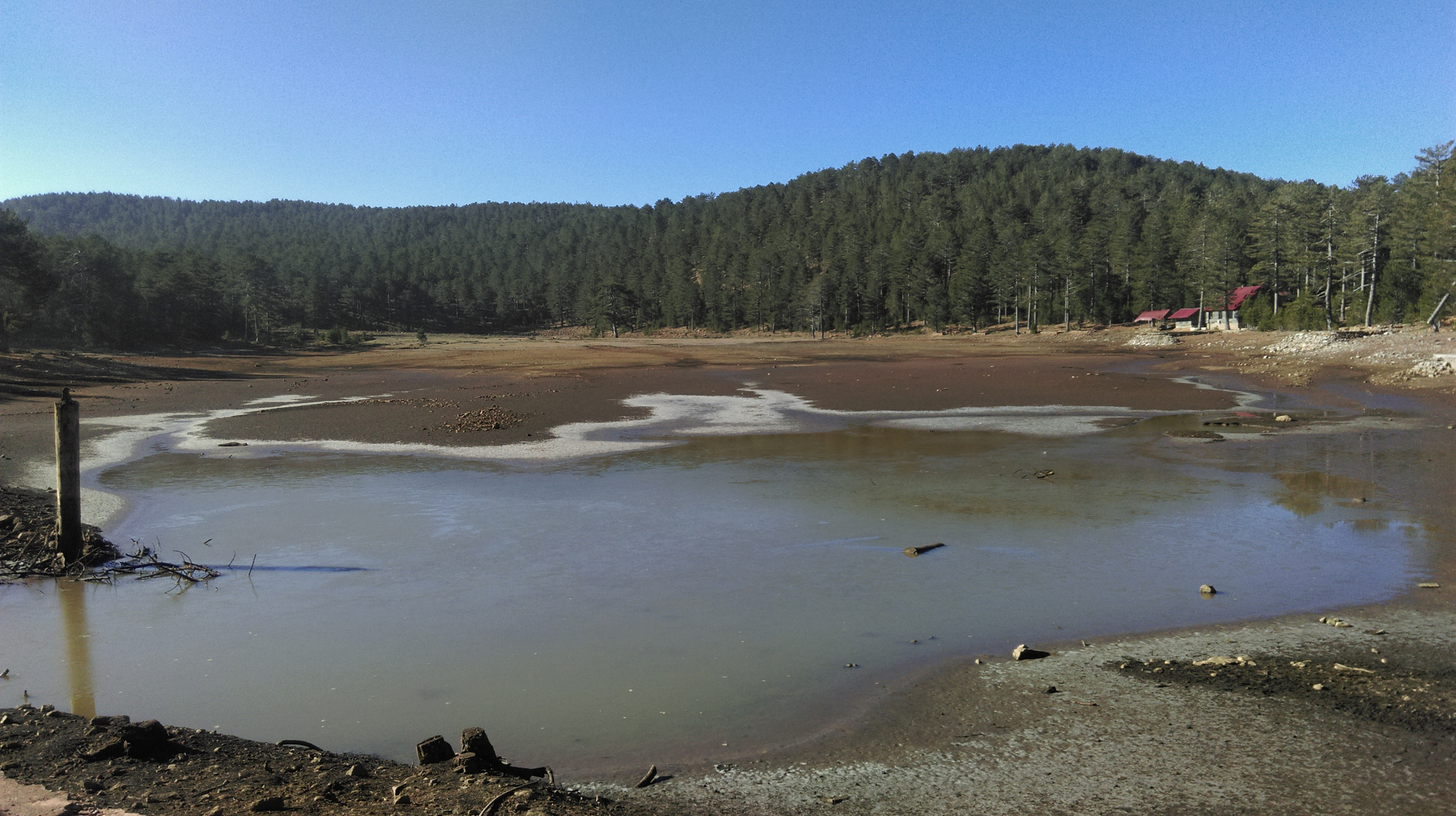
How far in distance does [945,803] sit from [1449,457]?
1947cm

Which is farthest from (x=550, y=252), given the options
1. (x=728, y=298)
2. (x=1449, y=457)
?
(x=1449, y=457)

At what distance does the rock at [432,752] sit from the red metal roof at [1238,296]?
307 ft

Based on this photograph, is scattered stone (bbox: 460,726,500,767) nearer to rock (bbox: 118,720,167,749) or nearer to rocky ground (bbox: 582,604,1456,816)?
rocky ground (bbox: 582,604,1456,816)

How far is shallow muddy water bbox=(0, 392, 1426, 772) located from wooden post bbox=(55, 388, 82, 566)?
0.94 m

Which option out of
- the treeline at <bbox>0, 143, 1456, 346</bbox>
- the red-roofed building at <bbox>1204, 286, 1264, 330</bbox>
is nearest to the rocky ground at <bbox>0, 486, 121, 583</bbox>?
the treeline at <bbox>0, 143, 1456, 346</bbox>

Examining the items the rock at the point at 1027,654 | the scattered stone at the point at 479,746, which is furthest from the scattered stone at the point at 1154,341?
the scattered stone at the point at 479,746

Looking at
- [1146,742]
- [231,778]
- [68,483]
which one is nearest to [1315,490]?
[1146,742]

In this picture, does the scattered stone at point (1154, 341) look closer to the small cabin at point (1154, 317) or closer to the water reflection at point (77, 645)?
the small cabin at point (1154, 317)

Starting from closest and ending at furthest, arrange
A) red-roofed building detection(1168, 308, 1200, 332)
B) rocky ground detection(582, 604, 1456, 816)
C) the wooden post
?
1. rocky ground detection(582, 604, 1456, 816)
2. the wooden post
3. red-roofed building detection(1168, 308, 1200, 332)

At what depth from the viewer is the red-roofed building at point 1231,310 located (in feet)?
268

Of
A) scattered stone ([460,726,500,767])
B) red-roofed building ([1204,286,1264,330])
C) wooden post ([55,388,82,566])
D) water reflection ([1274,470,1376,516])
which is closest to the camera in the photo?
scattered stone ([460,726,500,767])

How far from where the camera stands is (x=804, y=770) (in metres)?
5.74

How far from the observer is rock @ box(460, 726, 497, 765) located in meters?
5.41

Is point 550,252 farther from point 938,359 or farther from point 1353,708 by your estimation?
point 1353,708
